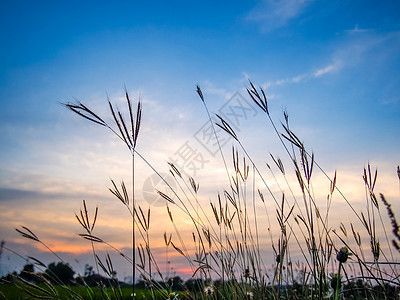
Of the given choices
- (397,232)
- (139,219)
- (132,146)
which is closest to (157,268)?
(139,219)

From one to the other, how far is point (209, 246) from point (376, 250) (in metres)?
1.28

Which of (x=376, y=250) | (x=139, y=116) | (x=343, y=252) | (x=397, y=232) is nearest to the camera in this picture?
(x=397, y=232)

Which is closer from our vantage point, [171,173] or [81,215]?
[81,215]

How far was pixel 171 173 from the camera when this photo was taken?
106 inches

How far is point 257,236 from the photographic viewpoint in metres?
2.81

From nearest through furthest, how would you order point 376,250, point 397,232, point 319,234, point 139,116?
point 397,232 → point 139,116 → point 376,250 → point 319,234

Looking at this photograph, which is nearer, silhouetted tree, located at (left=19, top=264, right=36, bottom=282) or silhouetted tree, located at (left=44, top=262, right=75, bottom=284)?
silhouetted tree, located at (left=19, top=264, right=36, bottom=282)

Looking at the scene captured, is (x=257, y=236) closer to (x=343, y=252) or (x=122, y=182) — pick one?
(x=122, y=182)

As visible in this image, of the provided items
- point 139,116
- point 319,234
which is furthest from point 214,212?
point 139,116

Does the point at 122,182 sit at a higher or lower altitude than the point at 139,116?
lower

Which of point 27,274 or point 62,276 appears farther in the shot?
point 62,276

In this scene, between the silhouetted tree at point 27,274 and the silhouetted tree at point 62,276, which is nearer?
the silhouetted tree at point 27,274

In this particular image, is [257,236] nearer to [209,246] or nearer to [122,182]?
[209,246]

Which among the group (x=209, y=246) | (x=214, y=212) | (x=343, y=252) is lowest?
(x=343, y=252)
